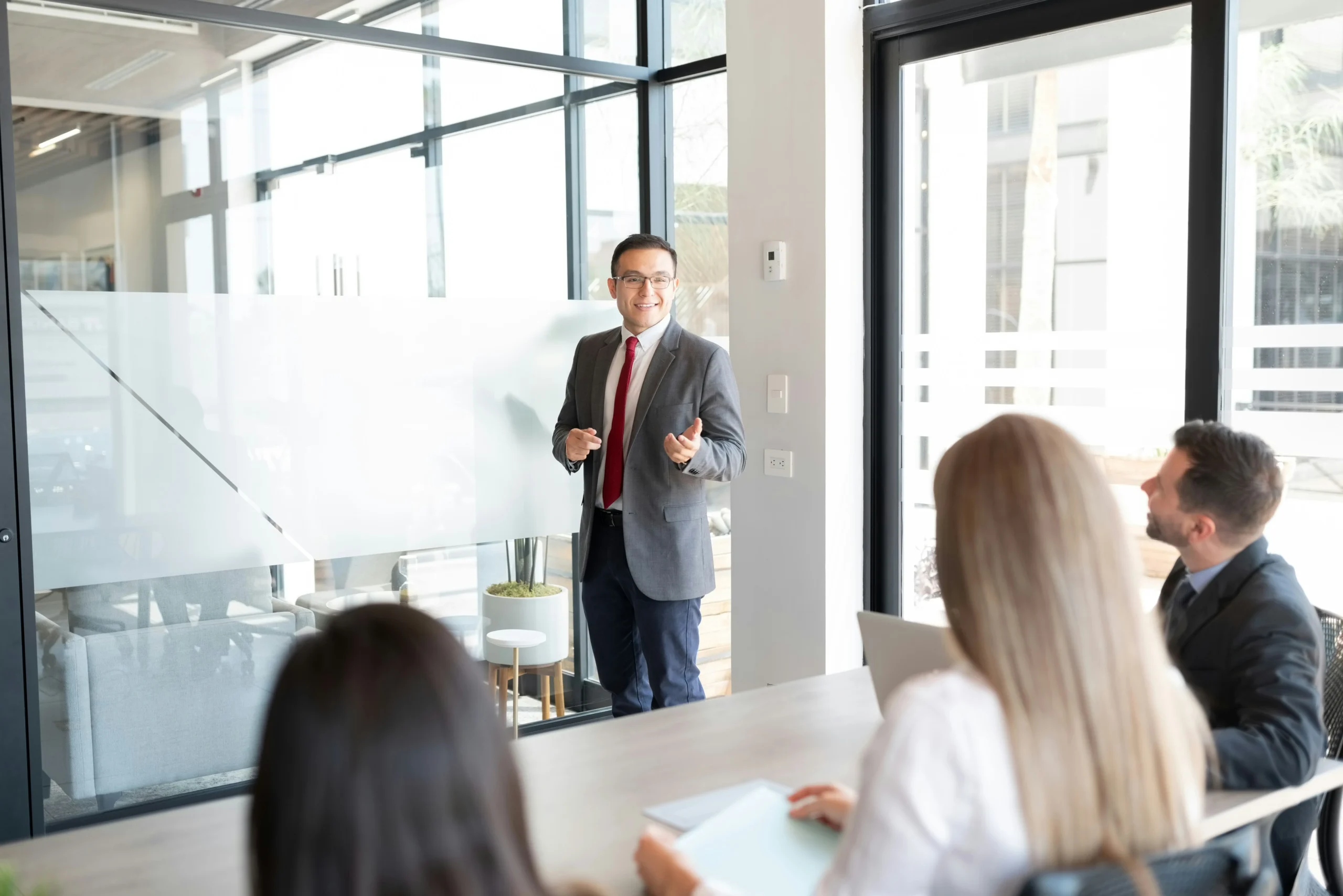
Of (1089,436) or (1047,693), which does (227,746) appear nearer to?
(1089,436)

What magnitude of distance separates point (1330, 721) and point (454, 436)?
2.69 metres

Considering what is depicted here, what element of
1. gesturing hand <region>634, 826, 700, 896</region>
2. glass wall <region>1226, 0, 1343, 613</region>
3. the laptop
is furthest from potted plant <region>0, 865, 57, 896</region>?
glass wall <region>1226, 0, 1343, 613</region>

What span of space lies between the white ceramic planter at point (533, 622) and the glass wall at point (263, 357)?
10 mm

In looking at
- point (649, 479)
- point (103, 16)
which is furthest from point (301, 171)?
point (649, 479)

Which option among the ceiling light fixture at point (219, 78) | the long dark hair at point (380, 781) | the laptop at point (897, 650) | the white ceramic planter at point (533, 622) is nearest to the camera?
the long dark hair at point (380, 781)

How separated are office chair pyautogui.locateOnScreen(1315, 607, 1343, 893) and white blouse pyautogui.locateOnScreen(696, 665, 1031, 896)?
3.37 ft

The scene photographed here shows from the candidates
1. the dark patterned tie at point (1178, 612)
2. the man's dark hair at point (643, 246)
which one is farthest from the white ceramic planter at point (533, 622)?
the dark patterned tie at point (1178, 612)

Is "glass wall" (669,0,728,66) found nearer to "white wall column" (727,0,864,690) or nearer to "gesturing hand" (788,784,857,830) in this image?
"white wall column" (727,0,864,690)

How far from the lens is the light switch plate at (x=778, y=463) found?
390 cm

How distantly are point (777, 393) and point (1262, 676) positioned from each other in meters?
2.29

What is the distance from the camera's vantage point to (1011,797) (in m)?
1.11

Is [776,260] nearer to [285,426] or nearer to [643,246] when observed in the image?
[643,246]

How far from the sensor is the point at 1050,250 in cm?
345

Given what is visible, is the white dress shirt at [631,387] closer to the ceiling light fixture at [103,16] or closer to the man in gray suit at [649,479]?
the man in gray suit at [649,479]
